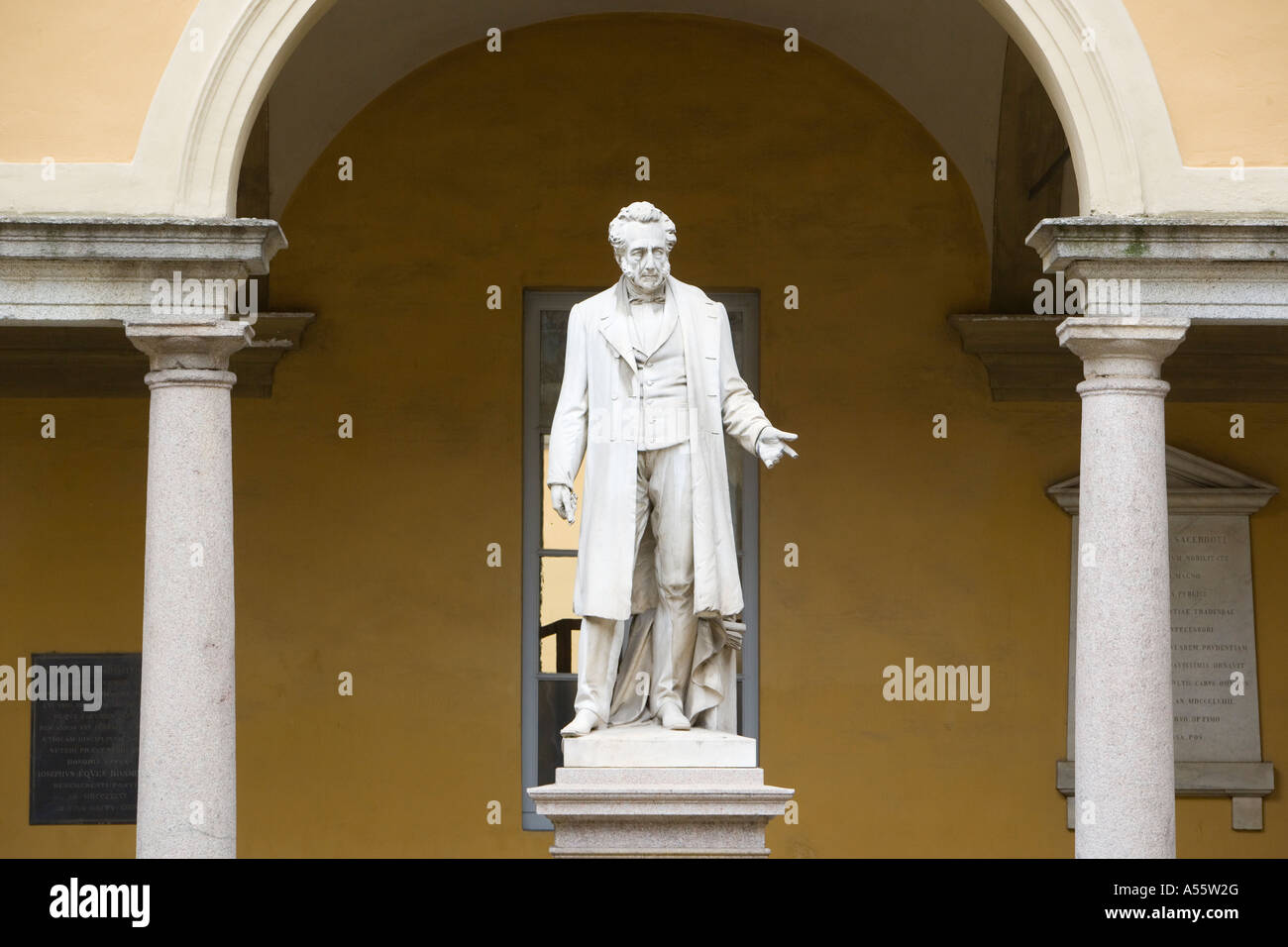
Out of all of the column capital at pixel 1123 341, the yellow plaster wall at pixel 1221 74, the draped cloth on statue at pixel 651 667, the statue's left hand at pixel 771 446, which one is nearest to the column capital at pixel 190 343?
the draped cloth on statue at pixel 651 667

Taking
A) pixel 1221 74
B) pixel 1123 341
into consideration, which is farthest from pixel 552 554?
pixel 1221 74

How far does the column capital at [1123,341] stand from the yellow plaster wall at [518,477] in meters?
3.44

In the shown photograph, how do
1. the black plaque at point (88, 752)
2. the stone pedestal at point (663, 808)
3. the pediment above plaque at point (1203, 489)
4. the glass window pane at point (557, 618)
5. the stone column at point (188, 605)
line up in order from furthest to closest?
1. the glass window pane at point (557, 618)
2. the pediment above plaque at point (1203, 489)
3. the black plaque at point (88, 752)
4. the stone column at point (188, 605)
5. the stone pedestal at point (663, 808)

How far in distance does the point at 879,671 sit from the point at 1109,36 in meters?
4.27

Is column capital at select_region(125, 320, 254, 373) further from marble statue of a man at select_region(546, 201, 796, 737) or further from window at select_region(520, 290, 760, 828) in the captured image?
window at select_region(520, 290, 760, 828)

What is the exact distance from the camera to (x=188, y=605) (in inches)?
361

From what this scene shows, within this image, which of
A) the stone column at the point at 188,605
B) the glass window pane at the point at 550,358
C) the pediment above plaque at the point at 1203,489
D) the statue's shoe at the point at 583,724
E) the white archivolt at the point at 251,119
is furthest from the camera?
the glass window pane at the point at 550,358

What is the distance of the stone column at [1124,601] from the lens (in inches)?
362

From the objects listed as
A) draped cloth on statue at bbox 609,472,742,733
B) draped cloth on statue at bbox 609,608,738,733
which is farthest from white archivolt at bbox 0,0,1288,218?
draped cloth on statue at bbox 609,608,738,733

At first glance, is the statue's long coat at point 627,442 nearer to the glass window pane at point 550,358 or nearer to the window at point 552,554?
the window at point 552,554

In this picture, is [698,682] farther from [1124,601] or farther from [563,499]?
[1124,601]

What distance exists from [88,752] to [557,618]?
2714 mm
